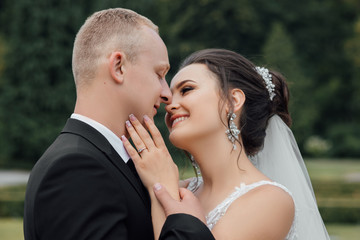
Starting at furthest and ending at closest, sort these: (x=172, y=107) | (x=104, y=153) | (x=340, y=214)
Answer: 1. (x=340, y=214)
2. (x=172, y=107)
3. (x=104, y=153)

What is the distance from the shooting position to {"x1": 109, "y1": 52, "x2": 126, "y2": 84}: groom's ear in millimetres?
2863

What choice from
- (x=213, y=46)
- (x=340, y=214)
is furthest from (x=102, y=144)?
(x=213, y=46)

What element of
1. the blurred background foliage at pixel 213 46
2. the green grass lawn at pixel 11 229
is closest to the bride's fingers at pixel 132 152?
the green grass lawn at pixel 11 229

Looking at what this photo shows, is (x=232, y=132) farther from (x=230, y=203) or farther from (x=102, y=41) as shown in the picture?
(x=102, y=41)

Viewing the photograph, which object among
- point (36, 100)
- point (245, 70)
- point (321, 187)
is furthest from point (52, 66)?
point (245, 70)

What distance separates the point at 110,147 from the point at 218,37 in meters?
36.7

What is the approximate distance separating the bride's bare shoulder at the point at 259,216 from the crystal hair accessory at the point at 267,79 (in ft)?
2.94

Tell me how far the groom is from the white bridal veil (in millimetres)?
1341

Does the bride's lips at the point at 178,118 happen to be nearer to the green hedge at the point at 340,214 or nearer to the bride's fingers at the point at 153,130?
the bride's fingers at the point at 153,130

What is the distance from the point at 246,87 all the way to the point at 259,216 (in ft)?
3.50

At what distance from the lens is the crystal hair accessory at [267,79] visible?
A: 4.10m

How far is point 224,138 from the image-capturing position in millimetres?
3785

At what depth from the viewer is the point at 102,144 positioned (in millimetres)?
2822

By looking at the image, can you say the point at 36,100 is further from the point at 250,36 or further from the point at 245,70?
the point at 245,70
